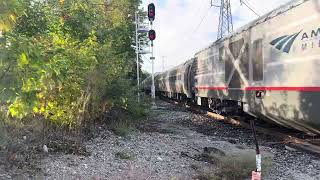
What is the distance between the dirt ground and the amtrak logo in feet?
7.49

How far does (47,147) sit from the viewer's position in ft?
28.5

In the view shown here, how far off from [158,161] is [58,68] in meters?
3.65

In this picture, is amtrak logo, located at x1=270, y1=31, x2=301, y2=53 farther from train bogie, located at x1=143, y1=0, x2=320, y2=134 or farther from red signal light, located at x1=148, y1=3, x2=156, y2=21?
red signal light, located at x1=148, y1=3, x2=156, y2=21

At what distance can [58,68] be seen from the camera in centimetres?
582

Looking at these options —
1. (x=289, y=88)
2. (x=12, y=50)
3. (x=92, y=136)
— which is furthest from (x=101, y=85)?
(x=12, y=50)

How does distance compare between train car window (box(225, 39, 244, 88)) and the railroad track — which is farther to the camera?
train car window (box(225, 39, 244, 88))

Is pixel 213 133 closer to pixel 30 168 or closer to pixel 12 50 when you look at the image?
pixel 30 168

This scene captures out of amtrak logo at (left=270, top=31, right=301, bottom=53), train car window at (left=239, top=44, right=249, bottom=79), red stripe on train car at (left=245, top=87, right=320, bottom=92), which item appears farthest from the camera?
train car window at (left=239, top=44, right=249, bottom=79)

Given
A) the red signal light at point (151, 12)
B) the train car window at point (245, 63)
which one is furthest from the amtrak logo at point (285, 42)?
the red signal light at point (151, 12)

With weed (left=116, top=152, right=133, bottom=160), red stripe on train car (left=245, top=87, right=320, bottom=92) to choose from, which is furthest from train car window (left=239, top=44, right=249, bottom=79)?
weed (left=116, top=152, right=133, bottom=160)

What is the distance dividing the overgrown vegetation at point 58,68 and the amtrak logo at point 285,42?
4.24 m

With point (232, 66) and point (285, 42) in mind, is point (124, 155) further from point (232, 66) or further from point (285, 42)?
point (232, 66)

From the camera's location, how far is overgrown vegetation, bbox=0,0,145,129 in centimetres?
523

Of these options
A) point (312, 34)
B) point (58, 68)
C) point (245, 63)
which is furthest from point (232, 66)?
point (58, 68)
